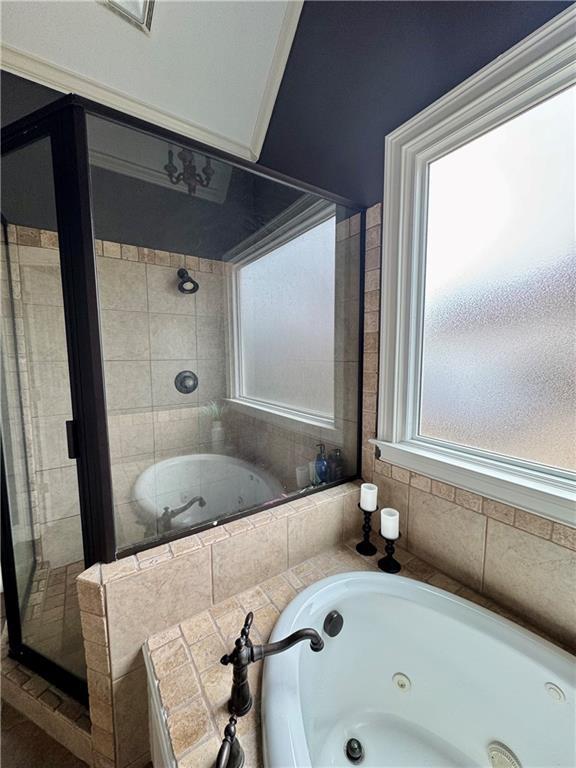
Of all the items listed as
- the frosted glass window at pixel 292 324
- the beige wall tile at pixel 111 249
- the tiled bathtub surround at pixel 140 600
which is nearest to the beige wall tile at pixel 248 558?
the tiled bathtub surround at pixel 140 600

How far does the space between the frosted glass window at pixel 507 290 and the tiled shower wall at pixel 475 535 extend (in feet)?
0.71

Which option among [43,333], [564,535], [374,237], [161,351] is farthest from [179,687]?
[374,237]

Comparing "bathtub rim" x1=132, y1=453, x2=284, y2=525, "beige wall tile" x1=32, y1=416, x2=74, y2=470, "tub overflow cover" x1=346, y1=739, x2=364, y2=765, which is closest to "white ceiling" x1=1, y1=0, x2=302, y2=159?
"beige wall tile" x1=32, y1=416, x2=74, y2=470

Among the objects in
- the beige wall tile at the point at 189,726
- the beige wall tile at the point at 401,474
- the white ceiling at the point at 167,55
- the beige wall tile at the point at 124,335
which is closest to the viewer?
the beige wall tile at the point at 189,726

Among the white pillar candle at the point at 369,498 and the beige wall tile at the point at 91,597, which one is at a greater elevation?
the white pillar candle at the point at 369,498

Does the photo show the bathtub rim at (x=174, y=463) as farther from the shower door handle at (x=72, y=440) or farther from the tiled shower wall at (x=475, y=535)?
the tiled shower wall at (x=475, y=535)

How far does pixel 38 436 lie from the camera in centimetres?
144

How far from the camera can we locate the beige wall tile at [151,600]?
872 mm

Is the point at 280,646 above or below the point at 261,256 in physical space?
below

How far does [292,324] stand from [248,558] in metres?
1.22

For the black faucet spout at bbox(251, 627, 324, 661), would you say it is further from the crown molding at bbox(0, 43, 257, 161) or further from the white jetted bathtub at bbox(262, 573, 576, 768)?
the crown molding at bbox(0, 43, 257, 161)

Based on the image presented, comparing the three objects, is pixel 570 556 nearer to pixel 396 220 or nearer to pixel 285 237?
pixel 396 220

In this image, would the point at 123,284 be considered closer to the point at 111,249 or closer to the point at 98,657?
the point at 111,249

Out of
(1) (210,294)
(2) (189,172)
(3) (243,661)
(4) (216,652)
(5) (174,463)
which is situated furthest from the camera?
(1) (210,294)
